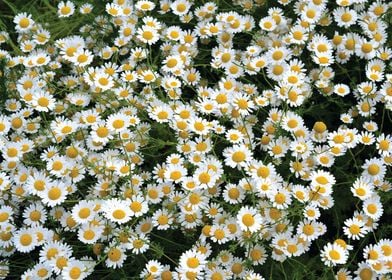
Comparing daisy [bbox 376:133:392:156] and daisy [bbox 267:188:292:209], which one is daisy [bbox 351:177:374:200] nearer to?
daisy [bbox 376:133:392:156]

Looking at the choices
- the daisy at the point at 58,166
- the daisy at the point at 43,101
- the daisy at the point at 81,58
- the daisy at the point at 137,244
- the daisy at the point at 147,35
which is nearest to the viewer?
the daisy at the point at 137,244

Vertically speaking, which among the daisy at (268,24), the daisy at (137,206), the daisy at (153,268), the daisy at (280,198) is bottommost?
the daisy at (153,268)

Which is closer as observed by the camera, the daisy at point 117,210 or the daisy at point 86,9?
the daisy at point 117,210

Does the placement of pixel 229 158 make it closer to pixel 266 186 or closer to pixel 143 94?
pixel 266 186

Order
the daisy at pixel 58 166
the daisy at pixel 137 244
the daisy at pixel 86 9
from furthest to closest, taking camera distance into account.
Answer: the daisy at pixel 86 9 < the daisy at pixel 58 166 < the daisy at pixel 137 244

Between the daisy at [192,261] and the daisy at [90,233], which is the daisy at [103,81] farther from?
the daisy at [192,261]

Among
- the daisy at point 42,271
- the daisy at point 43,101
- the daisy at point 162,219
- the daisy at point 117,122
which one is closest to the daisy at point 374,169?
the daisy at point 162,219

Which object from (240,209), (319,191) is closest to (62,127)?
(240,209)

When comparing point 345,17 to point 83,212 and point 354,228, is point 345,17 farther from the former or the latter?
point 83,212
